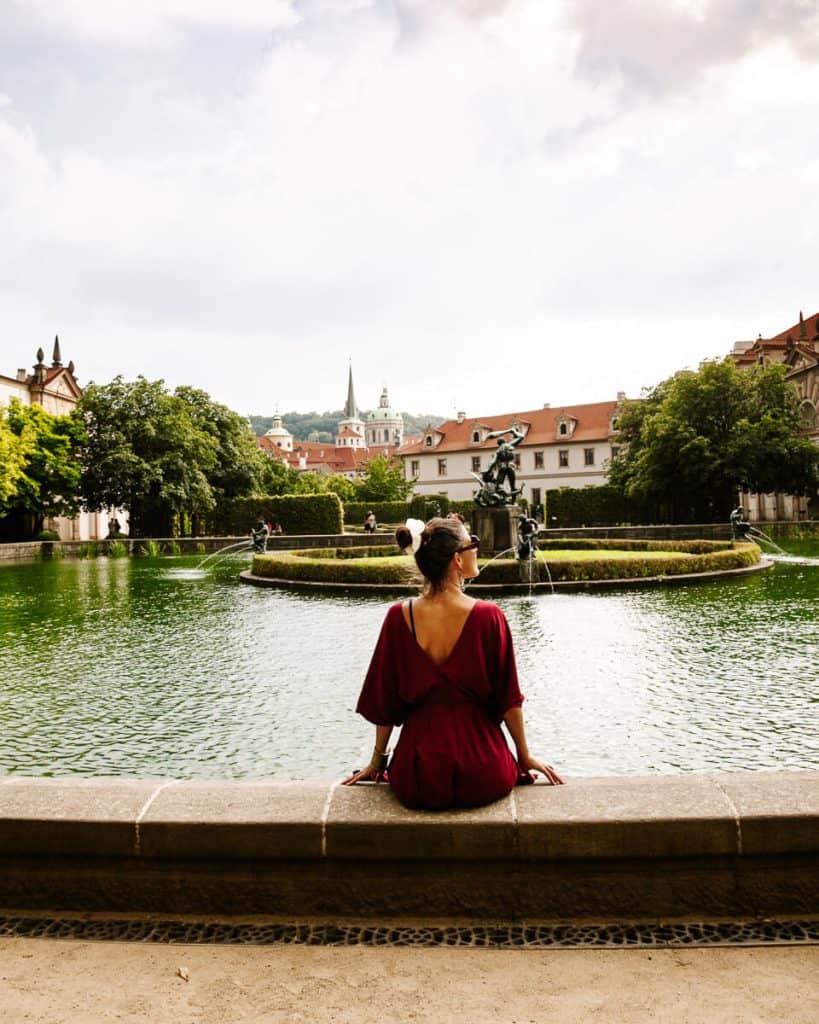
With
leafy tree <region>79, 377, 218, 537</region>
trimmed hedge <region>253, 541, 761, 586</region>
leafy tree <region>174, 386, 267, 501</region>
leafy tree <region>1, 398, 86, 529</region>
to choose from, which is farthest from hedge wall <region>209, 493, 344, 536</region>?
trimmed hedge <region>253, 541, 761, 586</region>

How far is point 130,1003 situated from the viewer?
9.68ft

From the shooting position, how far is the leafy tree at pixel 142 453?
46094mm

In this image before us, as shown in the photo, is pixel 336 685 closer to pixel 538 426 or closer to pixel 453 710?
pixel 453 710

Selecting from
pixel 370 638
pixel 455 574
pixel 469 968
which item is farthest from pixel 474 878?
pixel 370 638

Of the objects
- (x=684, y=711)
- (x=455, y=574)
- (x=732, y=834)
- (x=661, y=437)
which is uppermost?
(x=661, y=437)

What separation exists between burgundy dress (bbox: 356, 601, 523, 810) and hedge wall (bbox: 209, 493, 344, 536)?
4945 centimetres

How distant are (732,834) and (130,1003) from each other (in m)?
2.32

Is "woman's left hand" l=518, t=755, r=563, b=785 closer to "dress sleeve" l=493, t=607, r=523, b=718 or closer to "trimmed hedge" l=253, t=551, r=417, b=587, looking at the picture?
"dress sleeve" l=493, t=607, r=523, b=718

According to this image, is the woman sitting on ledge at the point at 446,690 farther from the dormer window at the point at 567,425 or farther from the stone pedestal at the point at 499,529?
the dormer window at the point at 567,425

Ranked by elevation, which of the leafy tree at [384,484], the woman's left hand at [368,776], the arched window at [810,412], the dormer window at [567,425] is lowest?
the woman's left hand at [368,776]

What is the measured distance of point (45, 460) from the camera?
1745 inches

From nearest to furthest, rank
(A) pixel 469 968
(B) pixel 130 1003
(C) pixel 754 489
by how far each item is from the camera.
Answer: (B) pixel 130 1003 → (A) pixel 469 968 → (C) pixel 754 489

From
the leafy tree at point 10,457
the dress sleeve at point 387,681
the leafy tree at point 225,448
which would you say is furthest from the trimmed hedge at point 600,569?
the leafy tree at point 225,448

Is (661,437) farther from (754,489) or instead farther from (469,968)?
(469,968)
